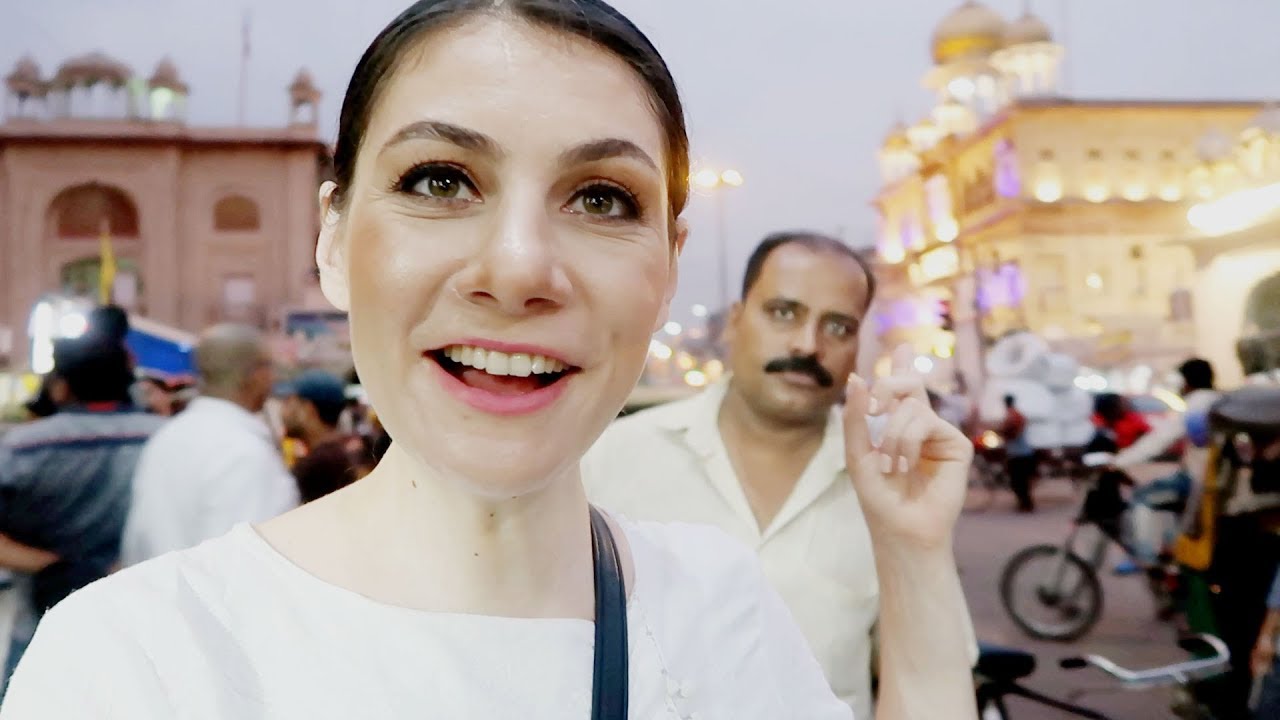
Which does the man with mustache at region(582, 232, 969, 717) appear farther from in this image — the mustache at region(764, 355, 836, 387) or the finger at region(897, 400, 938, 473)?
the finger at region(897, 400, 938, 473)

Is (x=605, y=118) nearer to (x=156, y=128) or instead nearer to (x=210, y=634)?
(x=210, y=634)

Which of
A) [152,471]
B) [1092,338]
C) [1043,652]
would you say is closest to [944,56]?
[1092,338]

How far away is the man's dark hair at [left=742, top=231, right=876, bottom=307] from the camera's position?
297 cm

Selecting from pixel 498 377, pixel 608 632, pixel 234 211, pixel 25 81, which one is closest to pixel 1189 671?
pixel 608 632

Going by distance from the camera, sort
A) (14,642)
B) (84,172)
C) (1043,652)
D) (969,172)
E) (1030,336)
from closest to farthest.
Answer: (14,642) < (1043,652) < (1030,336) < (84,172) < (969,172)

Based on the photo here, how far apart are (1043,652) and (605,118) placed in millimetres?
6912

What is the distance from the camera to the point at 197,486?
3527mm

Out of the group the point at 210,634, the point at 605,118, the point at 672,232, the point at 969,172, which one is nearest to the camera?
the point at 210,634

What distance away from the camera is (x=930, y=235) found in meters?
47.8

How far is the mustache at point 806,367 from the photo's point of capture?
281 centimetres

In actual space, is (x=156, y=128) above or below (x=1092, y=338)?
above

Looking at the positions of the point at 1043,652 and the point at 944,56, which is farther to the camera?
the point at 944,56

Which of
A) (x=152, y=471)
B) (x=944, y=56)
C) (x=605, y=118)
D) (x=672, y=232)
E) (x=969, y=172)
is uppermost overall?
(x=944, y=56)

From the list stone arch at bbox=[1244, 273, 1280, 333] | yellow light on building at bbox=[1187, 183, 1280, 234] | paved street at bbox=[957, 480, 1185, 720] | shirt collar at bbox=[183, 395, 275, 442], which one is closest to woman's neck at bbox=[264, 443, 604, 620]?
shirt collar at bbox=[183, 395, 275, 442]
